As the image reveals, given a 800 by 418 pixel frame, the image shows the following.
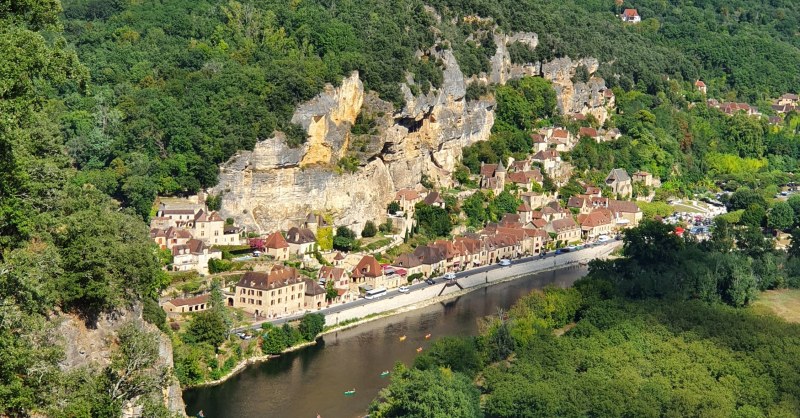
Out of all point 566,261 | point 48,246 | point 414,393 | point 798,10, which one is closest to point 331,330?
point 414,393

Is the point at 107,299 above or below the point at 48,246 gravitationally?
below

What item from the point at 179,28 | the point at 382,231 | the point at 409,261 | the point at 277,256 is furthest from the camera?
the point at 179,28

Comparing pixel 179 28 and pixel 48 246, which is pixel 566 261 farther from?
pixel 48 246

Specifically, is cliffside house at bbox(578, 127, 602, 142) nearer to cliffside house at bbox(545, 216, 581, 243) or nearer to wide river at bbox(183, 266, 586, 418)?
cliffside house at bbox(545, 216, 581, 243)

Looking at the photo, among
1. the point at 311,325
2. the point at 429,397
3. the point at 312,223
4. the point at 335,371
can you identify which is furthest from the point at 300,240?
the point at 429,397

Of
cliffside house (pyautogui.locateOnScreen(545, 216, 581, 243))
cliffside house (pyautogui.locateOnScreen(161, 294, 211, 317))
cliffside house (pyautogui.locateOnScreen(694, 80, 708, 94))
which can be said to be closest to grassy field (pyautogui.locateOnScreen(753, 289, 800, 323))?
cliffside house (pyautogui.locateOnScreen(545, 216, 581, 243))

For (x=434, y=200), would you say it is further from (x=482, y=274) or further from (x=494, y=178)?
(x=482, y=274)
